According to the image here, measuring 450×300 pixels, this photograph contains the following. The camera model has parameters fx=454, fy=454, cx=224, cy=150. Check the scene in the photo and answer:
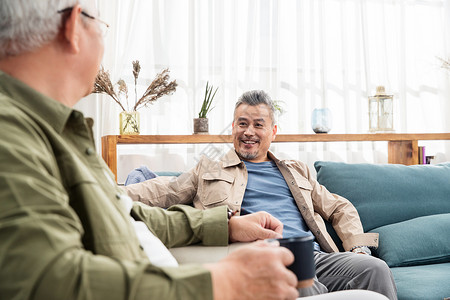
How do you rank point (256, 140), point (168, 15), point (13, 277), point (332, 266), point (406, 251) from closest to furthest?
1. point (13, 277)
2. point (332, 266)
3. point (406, 251)
4. point (256, 140)
5. point (168, 15)

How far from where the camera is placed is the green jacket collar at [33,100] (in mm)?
778

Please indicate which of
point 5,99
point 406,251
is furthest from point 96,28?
point 406,251

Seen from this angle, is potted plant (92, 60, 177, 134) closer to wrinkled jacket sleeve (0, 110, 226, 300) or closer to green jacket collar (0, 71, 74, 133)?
green jacket collar (0, 71, 74, 133)

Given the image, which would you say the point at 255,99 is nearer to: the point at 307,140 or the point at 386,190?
the point at 307,140

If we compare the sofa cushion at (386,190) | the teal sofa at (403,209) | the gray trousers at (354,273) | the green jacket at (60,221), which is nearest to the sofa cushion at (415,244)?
the teal sofa at (403,209)

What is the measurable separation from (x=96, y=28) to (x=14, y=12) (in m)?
0.17

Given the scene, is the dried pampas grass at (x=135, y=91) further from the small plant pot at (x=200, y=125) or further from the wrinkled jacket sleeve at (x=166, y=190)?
the wrinkled jacket sleeve at (x=166, y=190)

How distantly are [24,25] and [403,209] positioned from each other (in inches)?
86.1

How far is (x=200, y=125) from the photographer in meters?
2.93

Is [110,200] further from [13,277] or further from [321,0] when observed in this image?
[321,0]

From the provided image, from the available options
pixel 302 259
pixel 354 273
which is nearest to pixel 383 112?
pixel 354 273

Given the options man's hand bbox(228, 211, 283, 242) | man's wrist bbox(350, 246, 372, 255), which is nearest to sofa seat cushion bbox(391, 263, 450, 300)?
man's wrist bbox(350, 246, 372, 255)

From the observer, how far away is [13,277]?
0.58m

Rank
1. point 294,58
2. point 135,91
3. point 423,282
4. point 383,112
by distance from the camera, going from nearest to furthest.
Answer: point 423,282
point 135,91
point 383,112
point 294,58
